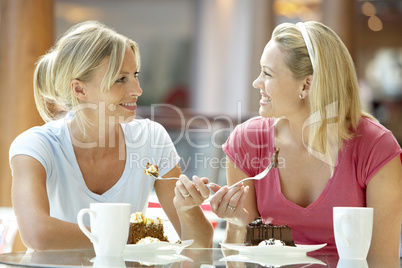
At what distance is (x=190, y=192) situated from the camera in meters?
1.61

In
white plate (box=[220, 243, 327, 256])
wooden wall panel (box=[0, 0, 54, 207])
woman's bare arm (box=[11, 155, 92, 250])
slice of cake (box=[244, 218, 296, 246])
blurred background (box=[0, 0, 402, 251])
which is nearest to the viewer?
white plate (box=[220, 243, 327, 256])

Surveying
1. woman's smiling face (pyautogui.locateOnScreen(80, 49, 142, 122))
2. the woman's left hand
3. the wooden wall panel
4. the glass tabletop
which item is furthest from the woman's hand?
the wooden wall panel

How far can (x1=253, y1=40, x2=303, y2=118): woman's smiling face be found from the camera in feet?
6.36

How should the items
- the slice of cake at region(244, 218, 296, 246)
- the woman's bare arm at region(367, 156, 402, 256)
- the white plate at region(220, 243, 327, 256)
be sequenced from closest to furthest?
1. the white plate at region(220, 243, 327, 256)
2. the slice of cake at region(244, 218, 296, 246)
3. the woman's bare arm at region(367, 156, 402, 256)

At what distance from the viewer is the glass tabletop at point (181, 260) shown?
3.88 ft

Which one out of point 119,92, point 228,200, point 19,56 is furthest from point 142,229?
point 19,56

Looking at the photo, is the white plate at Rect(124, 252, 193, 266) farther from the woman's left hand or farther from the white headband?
the white headband

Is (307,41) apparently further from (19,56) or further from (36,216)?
(19,56)

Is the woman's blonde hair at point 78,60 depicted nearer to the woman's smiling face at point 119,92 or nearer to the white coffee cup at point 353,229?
the woman's smiling face at point 119,92

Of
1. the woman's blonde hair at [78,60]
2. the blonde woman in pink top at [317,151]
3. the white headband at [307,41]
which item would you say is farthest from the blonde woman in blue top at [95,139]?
the white headband at [307,41]

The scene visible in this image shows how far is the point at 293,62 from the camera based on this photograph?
1.95m

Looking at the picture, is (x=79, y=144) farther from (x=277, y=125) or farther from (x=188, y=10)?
(x=188, y=10)

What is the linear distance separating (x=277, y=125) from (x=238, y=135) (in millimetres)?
150

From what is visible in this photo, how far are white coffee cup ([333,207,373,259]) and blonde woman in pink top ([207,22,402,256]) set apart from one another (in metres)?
0.56
